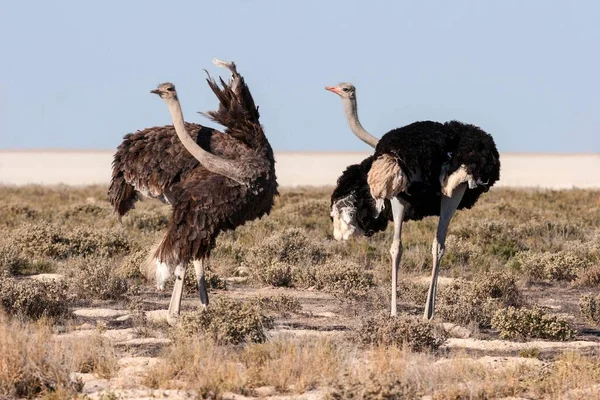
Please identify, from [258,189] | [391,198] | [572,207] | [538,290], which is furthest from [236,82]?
[572,207]

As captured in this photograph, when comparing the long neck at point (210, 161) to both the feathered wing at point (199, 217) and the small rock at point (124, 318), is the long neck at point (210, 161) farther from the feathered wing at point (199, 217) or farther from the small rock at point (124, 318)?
the small rock at point (124, 318)

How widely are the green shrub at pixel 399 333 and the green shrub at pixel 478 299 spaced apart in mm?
1419

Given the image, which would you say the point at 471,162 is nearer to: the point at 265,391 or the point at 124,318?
the point at 124,318

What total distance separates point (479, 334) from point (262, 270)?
3987mm

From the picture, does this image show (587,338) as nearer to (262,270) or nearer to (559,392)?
(559,392)

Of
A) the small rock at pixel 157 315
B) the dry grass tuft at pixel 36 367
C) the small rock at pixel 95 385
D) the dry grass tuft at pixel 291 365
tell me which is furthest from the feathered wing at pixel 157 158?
the small rock at pixel 95 385

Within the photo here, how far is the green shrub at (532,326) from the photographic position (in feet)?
30.9

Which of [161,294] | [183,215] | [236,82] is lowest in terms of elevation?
[161,294]

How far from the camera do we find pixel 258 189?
32.8ft

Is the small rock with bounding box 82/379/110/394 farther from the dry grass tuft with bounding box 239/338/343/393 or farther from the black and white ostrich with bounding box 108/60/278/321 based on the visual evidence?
the black and white ostrich with bounding box 108/60/278/321

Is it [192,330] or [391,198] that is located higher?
[391,198]

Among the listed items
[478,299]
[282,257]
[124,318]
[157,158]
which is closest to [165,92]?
[157,158]

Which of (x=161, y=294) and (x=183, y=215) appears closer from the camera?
(x=183, y=215)

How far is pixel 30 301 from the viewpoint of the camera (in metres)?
9.87
